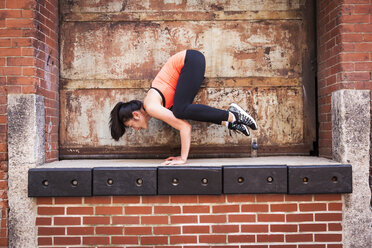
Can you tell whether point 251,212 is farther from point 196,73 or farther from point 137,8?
point 137,8

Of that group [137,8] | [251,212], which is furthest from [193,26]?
[251,212]

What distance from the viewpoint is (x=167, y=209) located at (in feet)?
8.20

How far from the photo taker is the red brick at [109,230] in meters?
2.51

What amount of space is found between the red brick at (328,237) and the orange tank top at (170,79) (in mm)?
1958

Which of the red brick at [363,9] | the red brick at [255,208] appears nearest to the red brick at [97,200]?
the red brick at [255,208]

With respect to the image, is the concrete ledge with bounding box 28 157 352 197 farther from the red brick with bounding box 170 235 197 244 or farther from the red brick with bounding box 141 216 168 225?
the red brick with bounding box 170 235 197 244

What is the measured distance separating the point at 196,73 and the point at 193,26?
79 cm

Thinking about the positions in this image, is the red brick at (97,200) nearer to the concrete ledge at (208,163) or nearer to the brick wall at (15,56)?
the concrete ledge at (208,163)

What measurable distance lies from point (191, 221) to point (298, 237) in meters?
1.03

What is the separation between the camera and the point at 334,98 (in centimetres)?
268

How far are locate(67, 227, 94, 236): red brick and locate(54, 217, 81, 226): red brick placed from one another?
5 centimetres

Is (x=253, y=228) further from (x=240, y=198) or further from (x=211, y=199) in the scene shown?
(x=211, y=199)

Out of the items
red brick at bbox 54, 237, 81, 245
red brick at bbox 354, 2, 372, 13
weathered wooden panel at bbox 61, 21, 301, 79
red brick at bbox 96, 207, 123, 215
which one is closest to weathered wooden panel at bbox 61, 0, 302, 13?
weathered wooden panel at bbox 61, 21, 301, 79

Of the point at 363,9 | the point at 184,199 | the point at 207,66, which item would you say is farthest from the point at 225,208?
the point at 363,9
